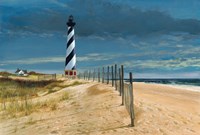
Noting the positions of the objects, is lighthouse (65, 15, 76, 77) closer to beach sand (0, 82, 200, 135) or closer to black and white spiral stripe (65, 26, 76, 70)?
black and white spiral stripe (65, 26, 76, 70)

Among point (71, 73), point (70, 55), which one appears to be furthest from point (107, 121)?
point (71, 73)

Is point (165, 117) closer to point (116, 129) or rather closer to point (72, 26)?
point (116, 129)

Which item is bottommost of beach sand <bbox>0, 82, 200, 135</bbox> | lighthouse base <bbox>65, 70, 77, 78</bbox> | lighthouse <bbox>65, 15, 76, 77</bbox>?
beach sand <bbox>0, 82, 200, 135</bbox>

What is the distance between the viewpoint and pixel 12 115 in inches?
718

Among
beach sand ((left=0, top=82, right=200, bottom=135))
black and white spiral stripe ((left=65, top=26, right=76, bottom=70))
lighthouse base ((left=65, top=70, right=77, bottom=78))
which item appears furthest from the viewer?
lighthouse base ((left=65, top=70, right=77, bottom=78))

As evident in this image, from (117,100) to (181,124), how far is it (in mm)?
4144

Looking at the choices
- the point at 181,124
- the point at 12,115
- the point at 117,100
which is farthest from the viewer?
the point at 12,115

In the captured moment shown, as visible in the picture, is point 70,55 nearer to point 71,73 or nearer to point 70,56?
point 70,56

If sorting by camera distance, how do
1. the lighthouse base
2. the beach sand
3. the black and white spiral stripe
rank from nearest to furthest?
the beach sand < the black and white spiral stripe < the lighthouse base

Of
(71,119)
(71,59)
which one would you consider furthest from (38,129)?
(71,59)

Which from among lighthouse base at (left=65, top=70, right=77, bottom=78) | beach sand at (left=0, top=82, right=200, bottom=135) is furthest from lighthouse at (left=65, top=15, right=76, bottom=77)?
beach sand at (left=0, top=82, right=200, bottom=135)

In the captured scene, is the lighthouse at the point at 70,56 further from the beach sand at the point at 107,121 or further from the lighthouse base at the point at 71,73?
the beach sand at the point at 107,121

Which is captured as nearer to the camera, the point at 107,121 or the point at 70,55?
the point at 107,121

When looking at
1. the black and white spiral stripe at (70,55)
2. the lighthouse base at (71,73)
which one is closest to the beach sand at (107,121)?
the black and white spiral stripe at (70,55)
